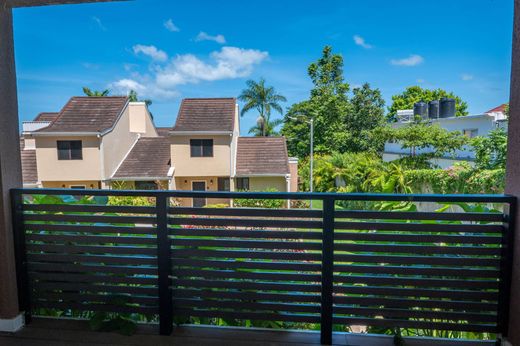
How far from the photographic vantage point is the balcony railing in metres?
1.79

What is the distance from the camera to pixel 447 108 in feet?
55.1

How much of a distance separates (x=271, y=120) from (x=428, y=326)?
75.3ft

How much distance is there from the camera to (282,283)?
1.91 metres

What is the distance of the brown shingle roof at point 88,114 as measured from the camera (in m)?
12.0

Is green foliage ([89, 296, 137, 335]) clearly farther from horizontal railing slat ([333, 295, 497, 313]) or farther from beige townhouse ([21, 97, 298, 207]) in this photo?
beige townhouse ([21, 97, 298, 207])

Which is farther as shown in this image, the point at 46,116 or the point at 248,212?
the point at 46,116

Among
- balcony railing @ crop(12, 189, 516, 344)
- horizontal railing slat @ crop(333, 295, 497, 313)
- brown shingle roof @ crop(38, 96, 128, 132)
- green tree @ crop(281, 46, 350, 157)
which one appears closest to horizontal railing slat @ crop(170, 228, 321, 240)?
balcony railing @ crop(12, 189, 516, 344)

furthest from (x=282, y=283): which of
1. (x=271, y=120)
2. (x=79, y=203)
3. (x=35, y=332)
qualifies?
(x=271, y=120)

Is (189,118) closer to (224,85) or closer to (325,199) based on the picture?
(224,85)

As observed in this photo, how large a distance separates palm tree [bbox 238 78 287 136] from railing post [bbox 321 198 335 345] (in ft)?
66.8

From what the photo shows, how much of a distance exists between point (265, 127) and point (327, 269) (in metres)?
22.4

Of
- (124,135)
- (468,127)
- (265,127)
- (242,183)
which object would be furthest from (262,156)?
(265,127)

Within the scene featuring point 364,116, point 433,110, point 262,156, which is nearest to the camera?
point 262,156

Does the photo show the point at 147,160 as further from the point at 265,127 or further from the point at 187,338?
the point at 187,338
